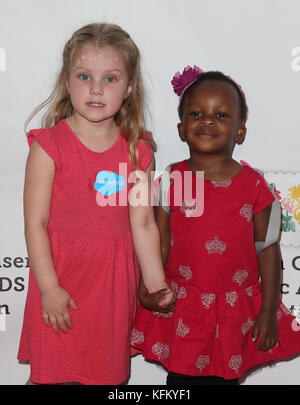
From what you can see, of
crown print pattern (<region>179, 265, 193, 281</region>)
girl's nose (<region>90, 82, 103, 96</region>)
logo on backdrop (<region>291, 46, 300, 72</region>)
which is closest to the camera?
girl's nose (<region>90, 82, 103, 96</region>)

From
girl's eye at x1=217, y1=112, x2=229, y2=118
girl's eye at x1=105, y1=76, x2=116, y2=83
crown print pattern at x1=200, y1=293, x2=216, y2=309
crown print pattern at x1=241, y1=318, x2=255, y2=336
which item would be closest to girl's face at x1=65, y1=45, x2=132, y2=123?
girl's eye at x1=105, y1=76, x2=116, y2=83

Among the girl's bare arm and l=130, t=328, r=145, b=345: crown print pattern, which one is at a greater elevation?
the girl's bare arm

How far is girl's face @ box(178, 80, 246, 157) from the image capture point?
1329mm

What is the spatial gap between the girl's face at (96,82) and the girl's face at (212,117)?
21 centimetres

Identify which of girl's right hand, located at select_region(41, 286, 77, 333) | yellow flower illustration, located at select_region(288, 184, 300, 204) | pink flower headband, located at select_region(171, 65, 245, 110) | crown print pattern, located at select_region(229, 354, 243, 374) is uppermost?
pink flower headband, located at select_region(171, 65, 245, 110)

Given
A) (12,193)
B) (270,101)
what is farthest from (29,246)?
(270,101)

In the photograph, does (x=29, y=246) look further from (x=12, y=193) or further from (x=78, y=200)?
(x=12, y=193)

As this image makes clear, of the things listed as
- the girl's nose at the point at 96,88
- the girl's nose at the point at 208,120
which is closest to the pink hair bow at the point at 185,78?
the girl's nose at the point at 208,120

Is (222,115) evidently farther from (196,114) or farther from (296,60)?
(296,60)

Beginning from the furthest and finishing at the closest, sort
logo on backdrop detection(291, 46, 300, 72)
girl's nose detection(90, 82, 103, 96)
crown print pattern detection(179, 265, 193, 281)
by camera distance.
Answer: logo on backdrop detection(291, 46, 300, 72)
crown print pattern detection(179, 265, 193, 281)
girl's nose detection(90, 82, 103, 96)

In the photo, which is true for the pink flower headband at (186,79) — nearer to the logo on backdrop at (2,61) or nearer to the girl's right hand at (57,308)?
the logo on backdrop at (2,61)

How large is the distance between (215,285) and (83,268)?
34 cm

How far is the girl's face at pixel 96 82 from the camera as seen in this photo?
1239mm

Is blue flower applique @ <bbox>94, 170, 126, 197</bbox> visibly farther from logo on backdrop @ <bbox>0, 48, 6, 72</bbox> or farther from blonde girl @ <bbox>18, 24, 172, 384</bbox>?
logo on backdrop @ <bbox>0, 48, 6, 72</bbox>
